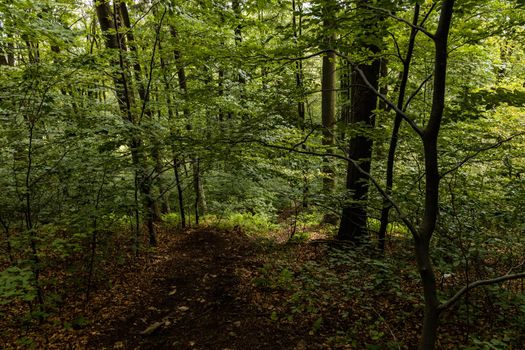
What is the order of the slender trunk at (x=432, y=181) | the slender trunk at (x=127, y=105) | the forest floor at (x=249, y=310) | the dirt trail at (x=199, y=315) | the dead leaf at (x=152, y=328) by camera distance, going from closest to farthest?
the slender trunk at (x=432, y=181)
the forest floor at (x=249, y=310)
the dirt trail at (x=199, y=315)
the dead leaf at (x=152, y=328)
the slender trunk at (x=127, y=105)

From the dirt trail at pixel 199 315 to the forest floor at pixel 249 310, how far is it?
2 centimetres

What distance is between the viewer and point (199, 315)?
4.83 metres

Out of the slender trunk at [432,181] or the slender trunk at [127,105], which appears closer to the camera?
the slender trunk at [432,181]

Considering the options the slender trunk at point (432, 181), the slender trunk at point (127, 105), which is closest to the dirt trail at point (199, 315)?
the slender trunk at point (127, 105)

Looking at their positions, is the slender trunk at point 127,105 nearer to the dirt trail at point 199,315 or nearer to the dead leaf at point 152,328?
the dirt trail at point 199,315

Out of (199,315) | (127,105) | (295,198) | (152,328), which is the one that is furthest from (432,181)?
(127,105)

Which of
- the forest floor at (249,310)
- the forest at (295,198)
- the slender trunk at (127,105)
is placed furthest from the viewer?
the slender trunk at (127,105)

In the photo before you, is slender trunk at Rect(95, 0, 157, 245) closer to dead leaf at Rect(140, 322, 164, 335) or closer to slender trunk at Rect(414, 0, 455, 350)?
dead leaf at Rect(140, 322, 164, 335)

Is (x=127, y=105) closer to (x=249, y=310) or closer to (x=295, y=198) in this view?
(x=295, y=198)

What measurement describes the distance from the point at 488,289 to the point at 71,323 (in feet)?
19.5

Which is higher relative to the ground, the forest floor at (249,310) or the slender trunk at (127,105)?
the slender trunk at (127,105)

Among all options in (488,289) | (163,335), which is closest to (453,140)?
(488,289)

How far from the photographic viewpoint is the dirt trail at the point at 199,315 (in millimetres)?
4168

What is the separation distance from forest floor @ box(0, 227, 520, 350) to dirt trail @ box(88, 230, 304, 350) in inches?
0.6
